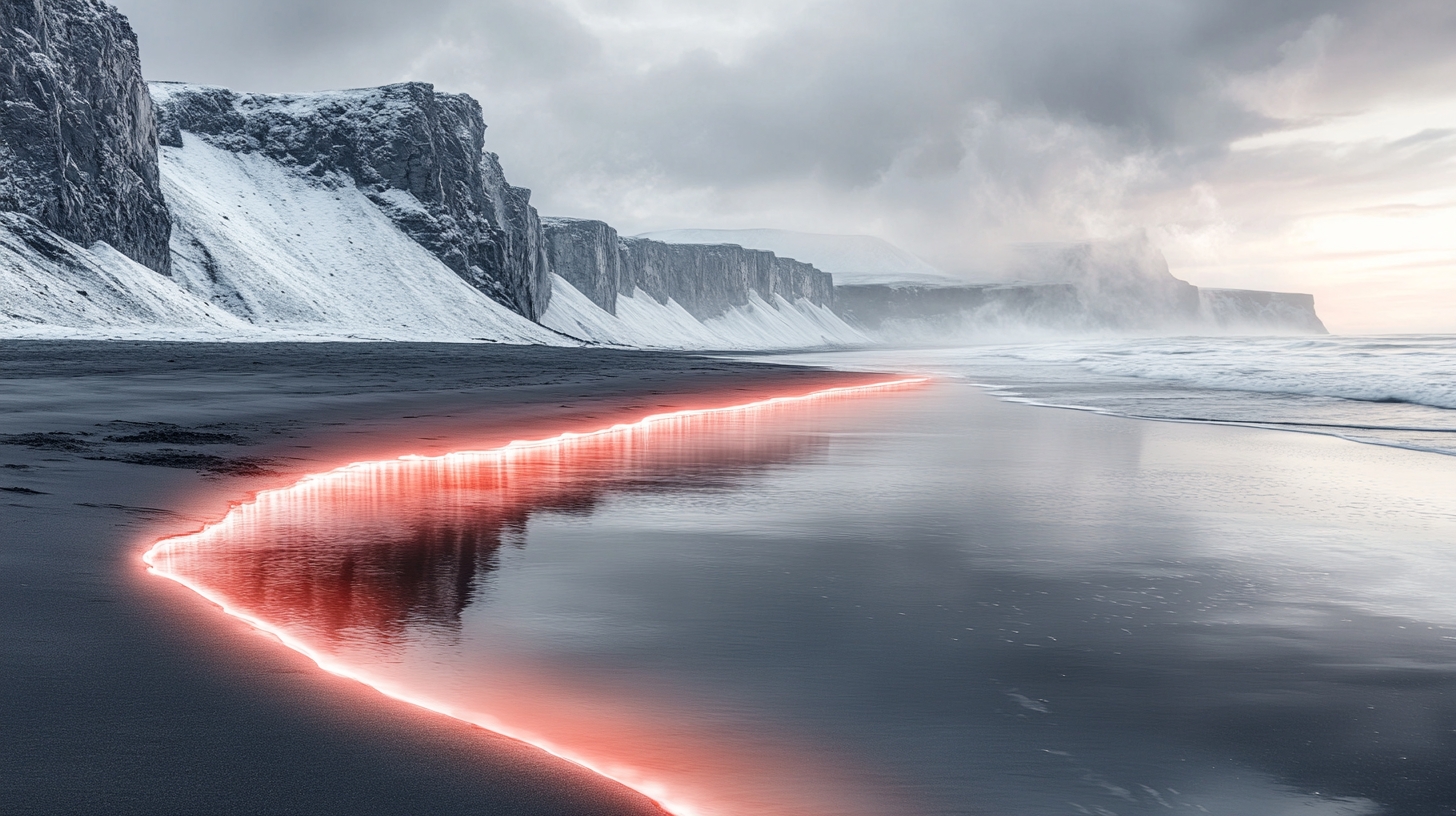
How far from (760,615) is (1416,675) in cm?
272

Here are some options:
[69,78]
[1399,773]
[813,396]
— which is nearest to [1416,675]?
[1399,773]

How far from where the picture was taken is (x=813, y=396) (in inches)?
1065

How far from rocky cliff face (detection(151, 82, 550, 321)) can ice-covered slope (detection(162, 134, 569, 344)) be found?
1.57 m

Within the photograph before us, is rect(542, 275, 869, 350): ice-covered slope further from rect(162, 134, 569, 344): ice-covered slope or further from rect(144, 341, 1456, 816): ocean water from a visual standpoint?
rect(144, 341, 1456, 816): ocean water

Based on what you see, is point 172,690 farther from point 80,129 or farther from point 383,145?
point 383,145

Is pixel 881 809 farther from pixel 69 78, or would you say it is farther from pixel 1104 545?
pixel 69 78

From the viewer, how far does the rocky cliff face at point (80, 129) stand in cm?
6175

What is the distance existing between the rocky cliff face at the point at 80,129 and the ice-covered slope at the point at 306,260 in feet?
17.1

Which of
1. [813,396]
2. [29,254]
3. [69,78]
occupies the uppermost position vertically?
[69,78]

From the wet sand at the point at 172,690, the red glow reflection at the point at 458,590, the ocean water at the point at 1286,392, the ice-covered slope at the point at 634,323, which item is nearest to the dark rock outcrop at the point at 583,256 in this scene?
the ice-covered slope at the point at 634,323

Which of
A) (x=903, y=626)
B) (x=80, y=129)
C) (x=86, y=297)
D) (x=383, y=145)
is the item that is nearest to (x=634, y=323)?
(x=383, y=145)

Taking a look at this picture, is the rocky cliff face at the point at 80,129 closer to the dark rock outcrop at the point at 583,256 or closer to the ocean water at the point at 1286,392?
the ocean water at the point at 1286,392

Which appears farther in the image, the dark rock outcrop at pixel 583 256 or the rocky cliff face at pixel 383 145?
the dark rock outcrop at pixel 583 256

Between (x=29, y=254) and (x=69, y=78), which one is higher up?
(x=69, y=78)
